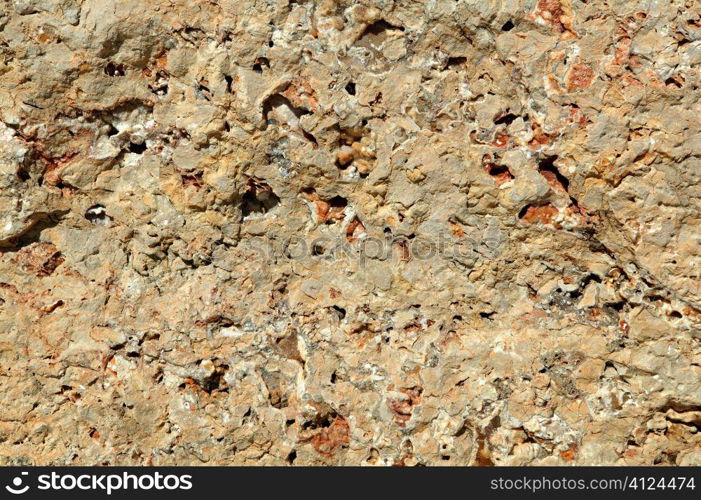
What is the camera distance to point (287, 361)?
2498 mm

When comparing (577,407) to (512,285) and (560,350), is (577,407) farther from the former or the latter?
(512,285)

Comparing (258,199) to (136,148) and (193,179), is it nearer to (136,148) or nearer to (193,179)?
(193,179)

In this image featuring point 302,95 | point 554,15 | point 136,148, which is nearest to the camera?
point 554,15

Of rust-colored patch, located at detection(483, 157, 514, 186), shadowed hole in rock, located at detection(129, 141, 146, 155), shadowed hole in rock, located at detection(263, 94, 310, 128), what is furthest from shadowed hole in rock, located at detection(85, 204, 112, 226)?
rust-colored patch, located at detection(483, 157, 514, 186)

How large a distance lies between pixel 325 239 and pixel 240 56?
0.67 meters

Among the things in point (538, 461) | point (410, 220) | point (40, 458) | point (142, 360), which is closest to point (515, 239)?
point (410, 220)

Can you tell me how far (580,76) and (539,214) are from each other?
451 millimetres

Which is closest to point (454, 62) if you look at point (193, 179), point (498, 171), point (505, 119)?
point (505, 119)

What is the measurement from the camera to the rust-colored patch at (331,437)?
2477 mm

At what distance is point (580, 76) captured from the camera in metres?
2.24

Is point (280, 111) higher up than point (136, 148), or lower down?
higher up

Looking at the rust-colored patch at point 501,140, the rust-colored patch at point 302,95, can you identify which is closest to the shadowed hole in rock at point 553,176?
the rust-colored patch at point 501,140

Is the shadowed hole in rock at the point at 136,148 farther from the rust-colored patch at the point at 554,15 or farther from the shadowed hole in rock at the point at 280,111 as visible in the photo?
the rust-colored patch at the point at 554,15

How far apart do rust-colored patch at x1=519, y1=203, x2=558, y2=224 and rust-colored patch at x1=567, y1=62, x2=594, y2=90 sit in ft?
1.27
